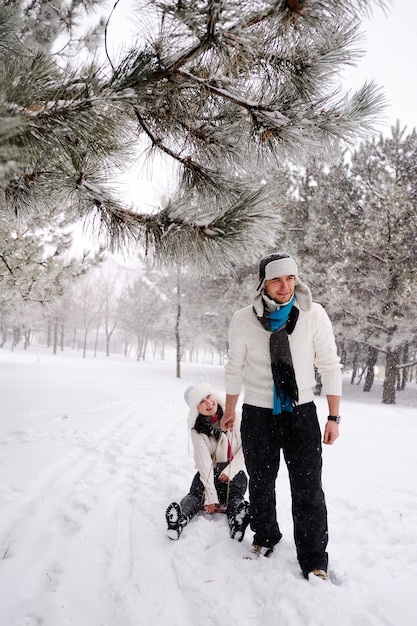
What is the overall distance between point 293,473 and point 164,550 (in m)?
1.03

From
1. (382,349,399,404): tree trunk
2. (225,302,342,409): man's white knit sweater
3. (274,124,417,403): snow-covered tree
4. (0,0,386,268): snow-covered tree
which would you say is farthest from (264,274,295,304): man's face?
(382,349,399,404): tree trunk

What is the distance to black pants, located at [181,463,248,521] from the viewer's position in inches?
105

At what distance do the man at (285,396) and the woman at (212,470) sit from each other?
50cm

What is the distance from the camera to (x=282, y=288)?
2.15m

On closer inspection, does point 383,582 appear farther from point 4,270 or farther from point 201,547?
point 4,270

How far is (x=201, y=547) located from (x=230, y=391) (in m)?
1.09

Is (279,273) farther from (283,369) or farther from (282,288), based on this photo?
(283,369)

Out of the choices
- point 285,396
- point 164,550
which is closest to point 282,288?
point 285,396

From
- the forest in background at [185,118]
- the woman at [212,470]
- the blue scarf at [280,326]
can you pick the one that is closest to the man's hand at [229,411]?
the blue scarf at [280,326]

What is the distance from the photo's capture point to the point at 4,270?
6227 millimetres

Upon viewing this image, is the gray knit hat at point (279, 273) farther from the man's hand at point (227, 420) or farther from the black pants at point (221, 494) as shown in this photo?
the black pants at point (221, 494)

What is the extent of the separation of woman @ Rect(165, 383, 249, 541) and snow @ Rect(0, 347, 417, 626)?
14 cm

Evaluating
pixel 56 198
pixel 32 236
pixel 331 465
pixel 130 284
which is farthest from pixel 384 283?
pixel 130 284

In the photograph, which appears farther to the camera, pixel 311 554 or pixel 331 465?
pixel 331 465
